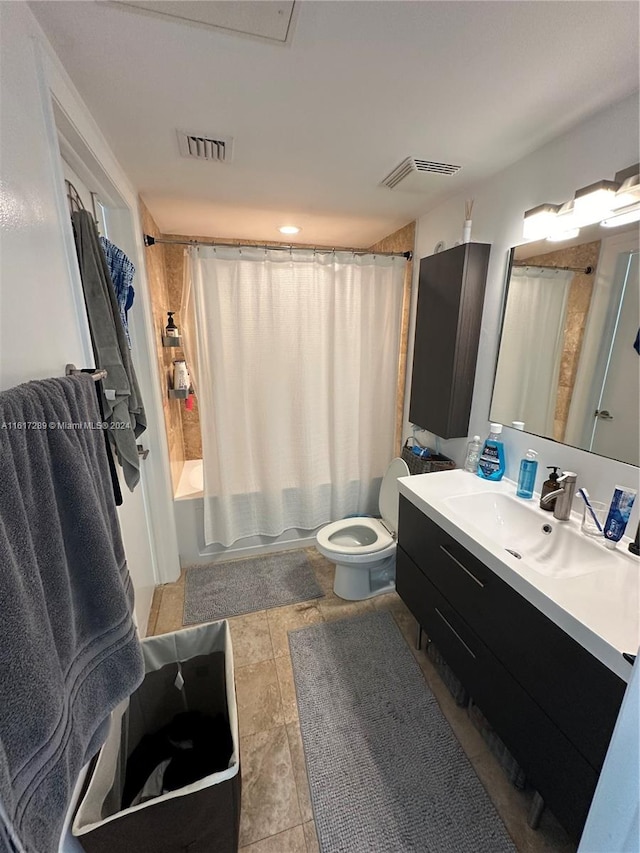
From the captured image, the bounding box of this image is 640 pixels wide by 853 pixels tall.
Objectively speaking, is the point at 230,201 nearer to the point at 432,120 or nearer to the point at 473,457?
the point at 432,120

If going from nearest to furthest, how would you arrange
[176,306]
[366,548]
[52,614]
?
[52,614]
[366,548]
[176,306]

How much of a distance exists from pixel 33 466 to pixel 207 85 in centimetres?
119


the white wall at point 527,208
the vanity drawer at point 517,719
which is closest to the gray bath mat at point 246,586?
the vanity drawer at point 517,719

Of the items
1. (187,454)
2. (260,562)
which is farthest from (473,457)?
(187,454)

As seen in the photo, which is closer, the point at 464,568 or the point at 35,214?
the point at 35,214

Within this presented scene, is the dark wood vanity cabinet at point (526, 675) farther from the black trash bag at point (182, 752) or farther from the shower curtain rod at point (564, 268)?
the shower curtain rod at point (564, 268)

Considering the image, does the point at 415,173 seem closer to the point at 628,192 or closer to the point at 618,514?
the point at 628,192

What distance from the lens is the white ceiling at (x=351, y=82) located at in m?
0.80

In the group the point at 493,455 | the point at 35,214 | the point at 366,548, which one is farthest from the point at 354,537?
the point at 35,214

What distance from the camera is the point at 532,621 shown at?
37.4 inches

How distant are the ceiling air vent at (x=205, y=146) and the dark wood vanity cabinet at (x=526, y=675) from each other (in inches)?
67.7

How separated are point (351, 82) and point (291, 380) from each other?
1.44 metres

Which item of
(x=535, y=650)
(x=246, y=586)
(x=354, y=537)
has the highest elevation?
(x=535, y=650)

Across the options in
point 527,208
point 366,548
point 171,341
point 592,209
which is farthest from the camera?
point 171,341
